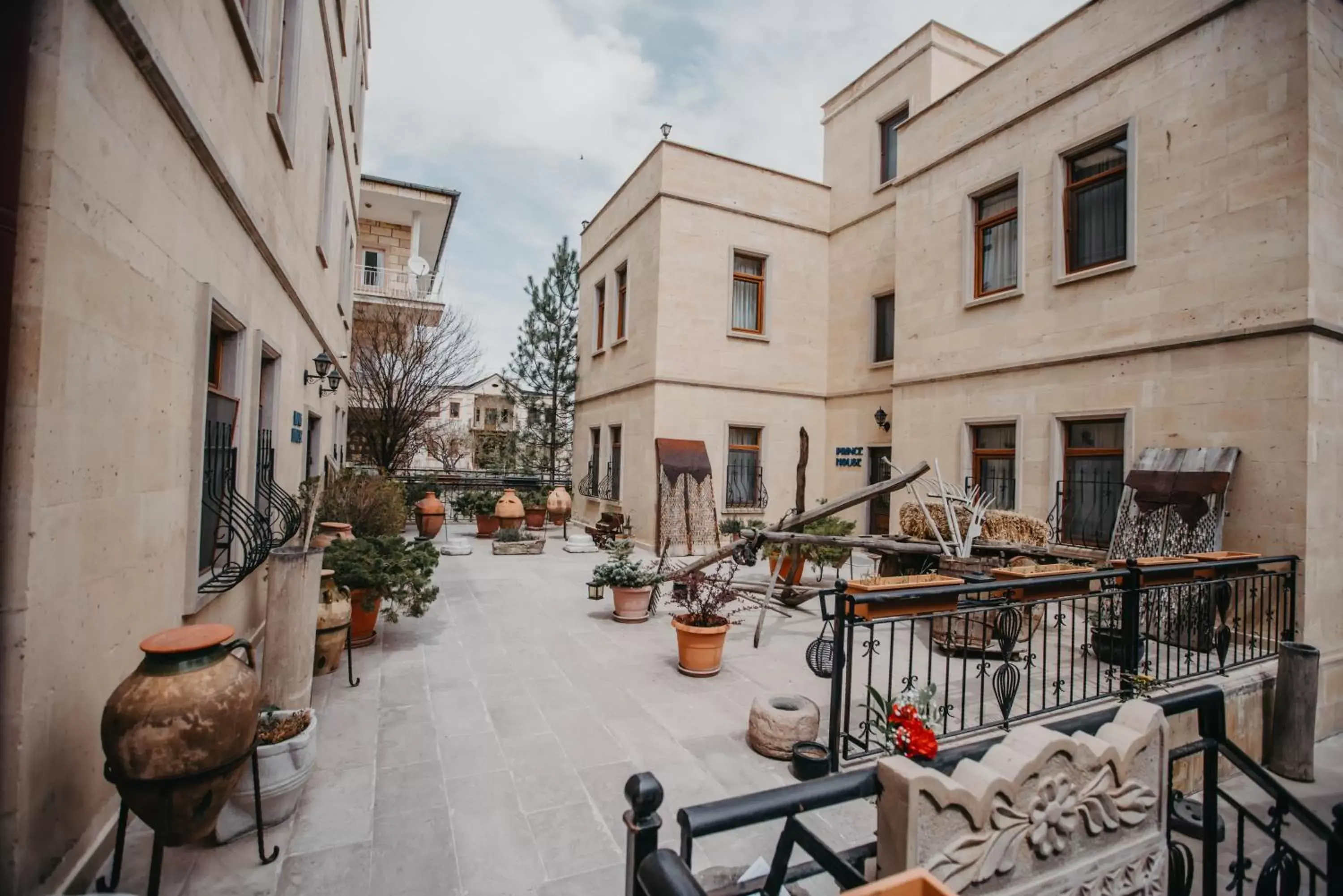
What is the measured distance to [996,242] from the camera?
31.6 feet

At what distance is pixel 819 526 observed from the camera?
359 inches

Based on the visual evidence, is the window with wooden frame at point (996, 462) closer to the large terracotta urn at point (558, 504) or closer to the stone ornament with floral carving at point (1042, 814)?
the stone ornament with floral carving at point (1042, 814)

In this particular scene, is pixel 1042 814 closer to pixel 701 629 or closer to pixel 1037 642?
pixel 701 629

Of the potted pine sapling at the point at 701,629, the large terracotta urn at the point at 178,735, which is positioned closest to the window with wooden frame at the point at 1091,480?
the potted pine sapling at the point at 701,629

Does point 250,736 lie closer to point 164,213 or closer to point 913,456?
point 164,213

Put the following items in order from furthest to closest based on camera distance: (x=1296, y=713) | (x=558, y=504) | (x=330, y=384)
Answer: (x=558, y=504) < (x=330, y=384) < (x=1296, y=713)

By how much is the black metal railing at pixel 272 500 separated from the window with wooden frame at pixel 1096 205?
9995mm

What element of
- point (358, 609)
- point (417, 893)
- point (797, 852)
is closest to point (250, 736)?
point (417, 893)

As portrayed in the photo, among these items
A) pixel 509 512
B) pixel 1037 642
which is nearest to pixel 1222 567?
pixel 1037 642

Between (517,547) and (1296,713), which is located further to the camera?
(517,547)

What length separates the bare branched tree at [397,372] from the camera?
15234mm

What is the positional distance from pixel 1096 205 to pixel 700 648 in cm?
797

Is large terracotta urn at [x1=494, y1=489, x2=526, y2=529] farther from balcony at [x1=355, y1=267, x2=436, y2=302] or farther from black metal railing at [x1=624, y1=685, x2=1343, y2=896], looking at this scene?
black metal railing at [x1=624, y1=685, x2=1343, y2=896]

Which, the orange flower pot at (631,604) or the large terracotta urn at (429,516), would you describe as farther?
the large terracotta urn at (429,516)
